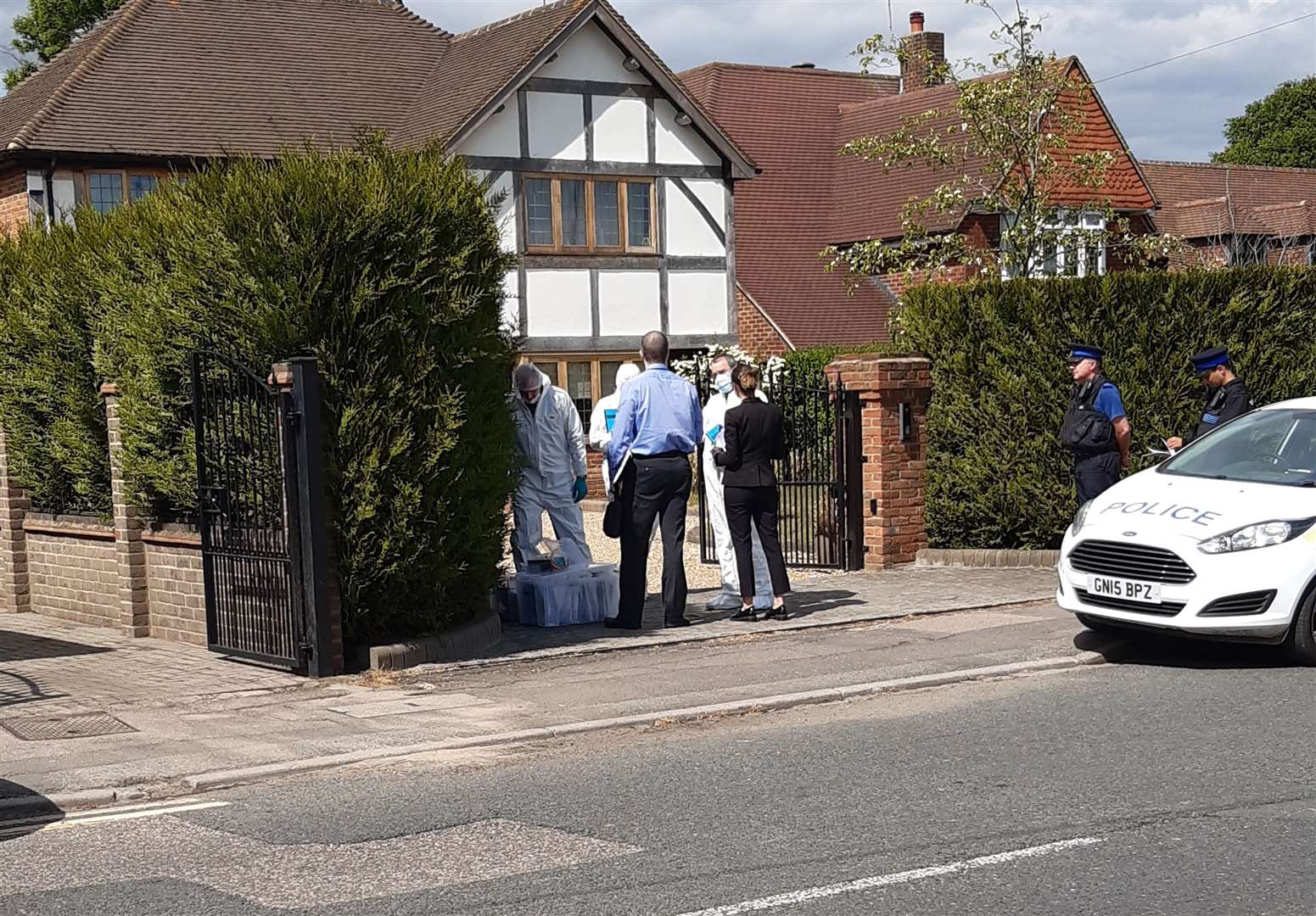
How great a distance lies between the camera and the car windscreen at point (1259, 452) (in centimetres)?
1036

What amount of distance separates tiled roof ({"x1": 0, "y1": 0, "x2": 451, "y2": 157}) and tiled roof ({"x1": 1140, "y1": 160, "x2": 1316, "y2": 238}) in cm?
1888

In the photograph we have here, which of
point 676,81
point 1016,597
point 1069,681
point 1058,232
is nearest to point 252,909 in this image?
point 1069,681

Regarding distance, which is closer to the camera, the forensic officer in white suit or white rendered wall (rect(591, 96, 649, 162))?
the forensic officer in white suit

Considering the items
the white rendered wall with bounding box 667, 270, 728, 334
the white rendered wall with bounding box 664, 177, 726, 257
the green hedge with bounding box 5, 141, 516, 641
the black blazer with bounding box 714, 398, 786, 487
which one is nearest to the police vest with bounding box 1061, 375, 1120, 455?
the black blazer with bounding box 714, 398, 786, 487

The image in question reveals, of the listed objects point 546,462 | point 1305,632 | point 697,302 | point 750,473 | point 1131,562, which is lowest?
point 1305,632

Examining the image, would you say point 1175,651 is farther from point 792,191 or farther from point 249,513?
point 792,191

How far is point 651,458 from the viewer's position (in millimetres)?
11844

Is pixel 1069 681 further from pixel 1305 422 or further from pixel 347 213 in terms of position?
pixel 347 213

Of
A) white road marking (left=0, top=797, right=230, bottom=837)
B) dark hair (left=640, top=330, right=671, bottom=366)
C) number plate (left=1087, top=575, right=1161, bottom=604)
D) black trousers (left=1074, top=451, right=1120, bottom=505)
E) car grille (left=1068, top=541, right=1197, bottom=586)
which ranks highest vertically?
dark hair (left=640, top=330, right=671, bottom=366)

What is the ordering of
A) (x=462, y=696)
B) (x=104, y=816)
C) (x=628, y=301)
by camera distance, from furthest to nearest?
1. (x=628, y=301)
2. (x=462, y=696)
3. (x=104, y=816)

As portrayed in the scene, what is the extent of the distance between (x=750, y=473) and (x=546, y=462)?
1.60 metres

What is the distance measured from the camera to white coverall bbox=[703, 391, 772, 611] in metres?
12.8

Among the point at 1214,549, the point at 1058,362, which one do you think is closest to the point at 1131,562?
the point at 1214,549

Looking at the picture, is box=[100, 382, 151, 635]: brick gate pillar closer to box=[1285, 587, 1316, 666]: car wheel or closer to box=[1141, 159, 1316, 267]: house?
box=[1285, 587, 1316, 666]: car wheel
